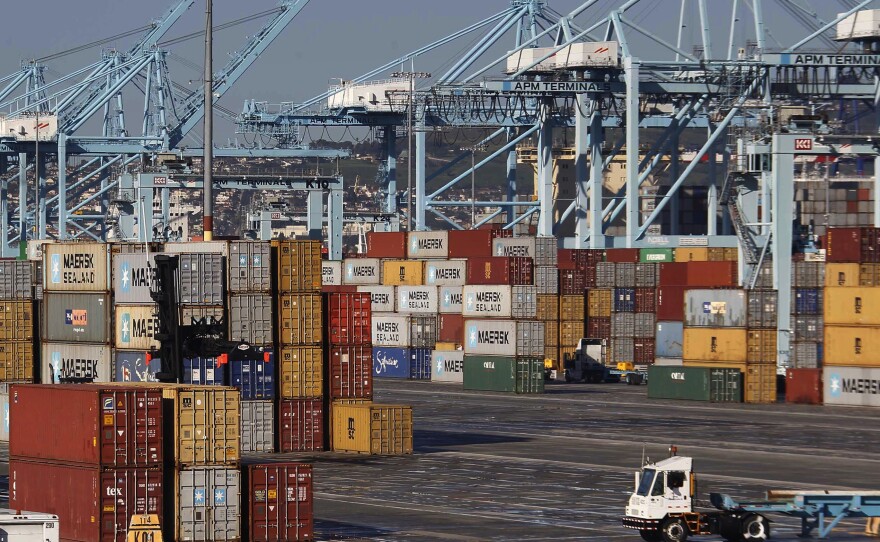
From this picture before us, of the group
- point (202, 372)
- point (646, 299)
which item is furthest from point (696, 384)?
point (202, 372)

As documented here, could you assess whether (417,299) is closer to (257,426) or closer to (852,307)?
(852,307)

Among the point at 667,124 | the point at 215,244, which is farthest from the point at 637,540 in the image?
the point at 667,124

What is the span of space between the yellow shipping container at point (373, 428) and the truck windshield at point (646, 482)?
697 inches

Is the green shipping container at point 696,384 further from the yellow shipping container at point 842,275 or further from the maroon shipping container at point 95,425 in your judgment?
the maroon shipping container at point 95,425

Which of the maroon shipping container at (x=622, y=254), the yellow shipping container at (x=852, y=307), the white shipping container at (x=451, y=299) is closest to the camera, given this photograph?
the yellow shipping container at (x=852, y=307)

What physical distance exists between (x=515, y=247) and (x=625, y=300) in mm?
7718

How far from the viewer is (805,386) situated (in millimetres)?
75250

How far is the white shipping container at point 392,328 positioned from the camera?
94.8 m

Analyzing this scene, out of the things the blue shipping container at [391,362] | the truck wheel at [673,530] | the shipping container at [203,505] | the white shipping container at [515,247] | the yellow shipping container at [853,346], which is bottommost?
the blue shipping container at [391,362]

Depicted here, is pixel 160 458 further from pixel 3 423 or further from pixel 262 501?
pixel 3 423

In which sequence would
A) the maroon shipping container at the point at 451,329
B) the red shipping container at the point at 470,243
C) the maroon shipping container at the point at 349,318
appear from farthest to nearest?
the red shipping container at the point at 470,243, the maroon shipping container at the point at 451,329, the maroon shipping container at the point at 349,318

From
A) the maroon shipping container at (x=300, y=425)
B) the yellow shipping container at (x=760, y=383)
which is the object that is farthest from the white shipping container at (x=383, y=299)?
the maroon shipping container at (x=300, y=425)

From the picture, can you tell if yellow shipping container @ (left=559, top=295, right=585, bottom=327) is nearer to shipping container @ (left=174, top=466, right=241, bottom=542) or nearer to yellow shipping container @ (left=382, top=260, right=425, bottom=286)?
yellow shipping container @ (left=382, top=260, right=425, bottom=286)

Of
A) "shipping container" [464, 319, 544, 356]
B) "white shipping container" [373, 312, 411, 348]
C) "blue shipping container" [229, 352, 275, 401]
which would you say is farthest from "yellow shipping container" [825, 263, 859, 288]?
"blue shipping container" [229, 352, 275, 401]
